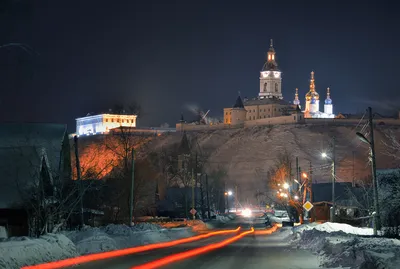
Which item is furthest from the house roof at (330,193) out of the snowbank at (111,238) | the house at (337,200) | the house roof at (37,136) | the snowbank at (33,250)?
the snowbank at (33,250)

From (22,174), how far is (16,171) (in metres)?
0.36

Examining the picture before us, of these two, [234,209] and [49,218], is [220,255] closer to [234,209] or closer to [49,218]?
[49,218]

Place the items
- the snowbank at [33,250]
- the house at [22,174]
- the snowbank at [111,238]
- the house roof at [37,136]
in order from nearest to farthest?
the snowbank at [33,250], the snowbank at [111,238], the house at [22,174], the house roof at [37,136]

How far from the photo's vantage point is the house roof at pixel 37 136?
37.7 metres

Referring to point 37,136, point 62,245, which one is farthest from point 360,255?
point 37,136

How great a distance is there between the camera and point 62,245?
2278cm

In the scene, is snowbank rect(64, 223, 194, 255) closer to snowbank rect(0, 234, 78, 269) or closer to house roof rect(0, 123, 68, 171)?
snowbank rect(0, 234, 78, 269)

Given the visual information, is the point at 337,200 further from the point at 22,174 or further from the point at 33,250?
the point at 33,250

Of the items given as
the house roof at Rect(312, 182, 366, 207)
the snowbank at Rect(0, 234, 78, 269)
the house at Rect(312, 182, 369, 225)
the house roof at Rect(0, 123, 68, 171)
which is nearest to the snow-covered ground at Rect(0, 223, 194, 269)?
the snowbank at Rect(0, 234, 78, 269)

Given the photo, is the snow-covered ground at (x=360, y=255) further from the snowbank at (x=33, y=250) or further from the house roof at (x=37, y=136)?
the house roof at (x=37, y=136)

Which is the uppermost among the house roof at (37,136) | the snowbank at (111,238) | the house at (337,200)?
the house roof at (37,136)

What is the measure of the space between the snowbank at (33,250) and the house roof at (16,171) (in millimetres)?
9290

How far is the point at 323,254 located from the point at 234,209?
14396cm

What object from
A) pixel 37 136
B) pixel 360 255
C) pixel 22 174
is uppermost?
pixel 37 136
